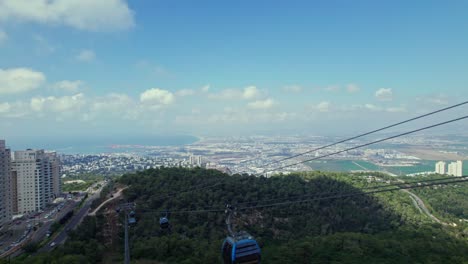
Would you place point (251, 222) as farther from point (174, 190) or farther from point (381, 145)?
point (381, 145)

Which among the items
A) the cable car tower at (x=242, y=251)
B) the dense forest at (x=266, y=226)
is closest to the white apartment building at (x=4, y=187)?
the dense forest at (x=266, y=226)

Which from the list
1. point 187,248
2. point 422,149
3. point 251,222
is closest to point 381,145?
point 422,149

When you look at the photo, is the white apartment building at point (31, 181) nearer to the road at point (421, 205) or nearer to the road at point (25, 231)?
the road at point (25, 231)

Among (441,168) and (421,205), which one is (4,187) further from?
(441,168)

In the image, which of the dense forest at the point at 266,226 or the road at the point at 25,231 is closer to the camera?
the dense forest at the point at 266,226

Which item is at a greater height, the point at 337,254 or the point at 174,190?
the point at 174,190

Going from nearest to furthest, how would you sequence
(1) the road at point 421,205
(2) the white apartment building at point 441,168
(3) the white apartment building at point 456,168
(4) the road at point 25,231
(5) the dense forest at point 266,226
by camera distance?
(5) the dense forest at point 266,226 → (4) the road at point 25,231 → (1) the road at point 421,205 → (3) the white apartment building at point 456,168 → (2) the white apartment building at point 441,168
